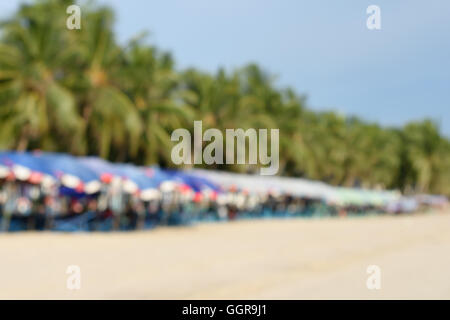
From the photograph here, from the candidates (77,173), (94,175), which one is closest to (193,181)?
(94,175)

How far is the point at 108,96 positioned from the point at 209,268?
20581mm

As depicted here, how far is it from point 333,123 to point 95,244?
5160cm

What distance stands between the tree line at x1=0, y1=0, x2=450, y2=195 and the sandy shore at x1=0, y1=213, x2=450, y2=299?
12.3 meters

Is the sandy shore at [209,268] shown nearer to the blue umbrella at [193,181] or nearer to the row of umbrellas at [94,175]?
the row of umbrellas at [94,175]

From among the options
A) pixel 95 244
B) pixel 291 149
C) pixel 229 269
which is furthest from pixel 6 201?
pixel 291 149

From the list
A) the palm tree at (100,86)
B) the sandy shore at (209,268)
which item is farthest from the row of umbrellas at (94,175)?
the palm tree at (100,86)

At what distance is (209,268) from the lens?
11844 millimetres

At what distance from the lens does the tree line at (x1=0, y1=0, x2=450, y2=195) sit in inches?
1143

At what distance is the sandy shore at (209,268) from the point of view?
8.74m

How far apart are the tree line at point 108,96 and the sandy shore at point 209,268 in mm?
12328

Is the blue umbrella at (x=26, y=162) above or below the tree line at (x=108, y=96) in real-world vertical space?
below

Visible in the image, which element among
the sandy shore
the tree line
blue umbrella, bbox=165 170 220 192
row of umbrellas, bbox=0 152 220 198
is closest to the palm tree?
the tree line

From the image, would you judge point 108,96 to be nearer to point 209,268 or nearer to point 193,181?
point 193,181
